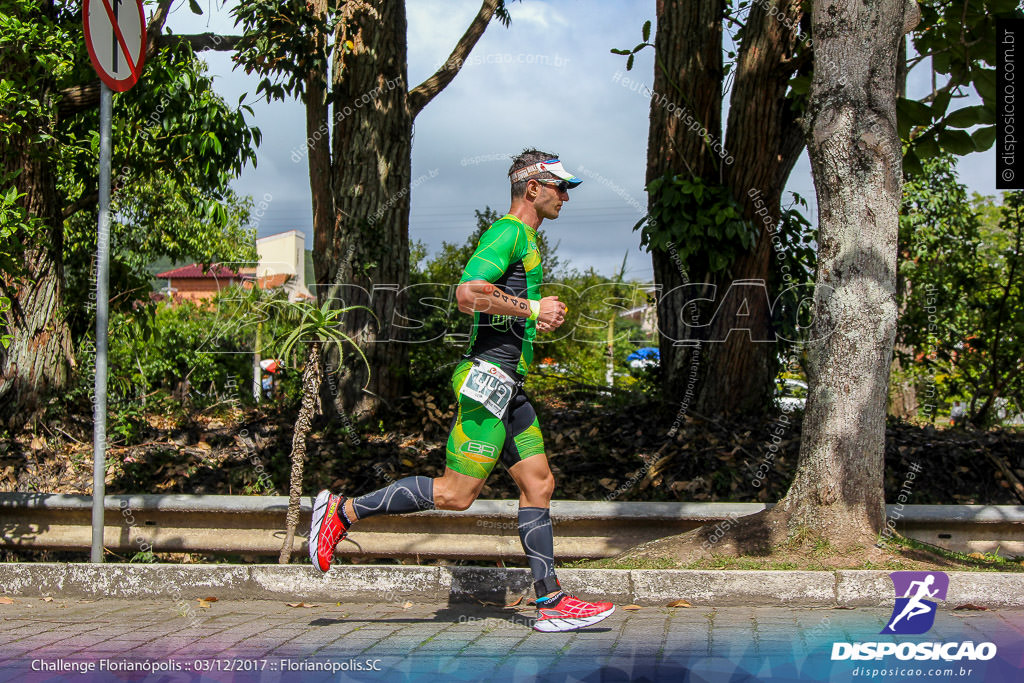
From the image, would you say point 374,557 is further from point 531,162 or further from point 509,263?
point 531,162

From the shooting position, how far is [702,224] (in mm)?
8320

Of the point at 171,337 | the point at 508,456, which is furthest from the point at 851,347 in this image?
the point at 171,337

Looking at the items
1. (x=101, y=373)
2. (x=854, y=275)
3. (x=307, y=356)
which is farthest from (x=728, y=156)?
(x=101, y=373)

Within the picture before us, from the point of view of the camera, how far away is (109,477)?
25.0 feet

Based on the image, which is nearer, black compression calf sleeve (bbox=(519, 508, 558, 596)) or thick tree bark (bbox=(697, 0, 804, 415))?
black compression calf sleeve (bbox=(519, 508, 558, 596))

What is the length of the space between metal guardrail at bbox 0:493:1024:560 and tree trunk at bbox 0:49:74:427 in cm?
225

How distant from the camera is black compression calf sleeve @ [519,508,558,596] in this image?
14.4 feet

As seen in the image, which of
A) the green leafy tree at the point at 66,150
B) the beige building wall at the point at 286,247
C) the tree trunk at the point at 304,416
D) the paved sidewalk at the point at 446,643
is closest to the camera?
the paved sidewalk at the point at 446,643

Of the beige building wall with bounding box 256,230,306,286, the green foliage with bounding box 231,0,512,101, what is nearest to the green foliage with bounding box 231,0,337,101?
the green foliage with bounding box 231,0,512,101

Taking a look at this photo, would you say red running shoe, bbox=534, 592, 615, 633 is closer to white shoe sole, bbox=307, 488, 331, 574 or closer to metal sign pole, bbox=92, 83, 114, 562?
white shoe sole, bbox=307, 488, 331, 574

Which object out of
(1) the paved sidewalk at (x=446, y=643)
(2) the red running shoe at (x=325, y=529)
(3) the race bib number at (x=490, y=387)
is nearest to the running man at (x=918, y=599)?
(1) the paved sidewalk at (x=446, y=643)

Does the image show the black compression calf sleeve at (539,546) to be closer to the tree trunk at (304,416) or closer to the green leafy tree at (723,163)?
the tree trunk at (304,416)

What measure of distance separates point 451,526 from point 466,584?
0.55m

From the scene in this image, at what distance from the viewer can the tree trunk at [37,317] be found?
24.0ft
